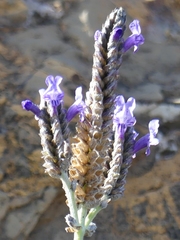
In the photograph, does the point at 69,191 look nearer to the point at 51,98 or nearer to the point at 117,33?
the point at 51,98

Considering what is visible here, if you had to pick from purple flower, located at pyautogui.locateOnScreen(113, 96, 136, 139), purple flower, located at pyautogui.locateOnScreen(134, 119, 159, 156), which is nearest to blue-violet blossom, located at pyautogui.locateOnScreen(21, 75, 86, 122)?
purple flower, located at pyautogui.locateOnScreen(113, 96, 136, 139)

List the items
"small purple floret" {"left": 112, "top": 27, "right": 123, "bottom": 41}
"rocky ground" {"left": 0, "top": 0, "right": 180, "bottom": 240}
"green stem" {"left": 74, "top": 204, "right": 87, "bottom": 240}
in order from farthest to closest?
"rocky ground" {"left": 0, "top": 0, "right": 180, "bottom": 240} → "green stem" {"left": 74, "top": 204, "right": 87, "bottom": 240} → "small purple floret" {"left": 112, "top": 27, "right": 123, "bottom": 41}

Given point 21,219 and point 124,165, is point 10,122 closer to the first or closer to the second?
point 21,219

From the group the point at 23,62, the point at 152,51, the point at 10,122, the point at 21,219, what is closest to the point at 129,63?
the point at 152,51

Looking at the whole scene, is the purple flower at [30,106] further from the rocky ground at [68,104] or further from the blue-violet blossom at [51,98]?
the rocky ground at [68,104]

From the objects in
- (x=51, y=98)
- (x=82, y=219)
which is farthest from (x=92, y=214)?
(x=51, y=98)

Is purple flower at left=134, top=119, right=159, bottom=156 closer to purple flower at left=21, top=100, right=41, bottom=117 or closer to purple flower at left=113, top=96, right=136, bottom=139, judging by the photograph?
purple flower at left=113, top=96, right=136, bottom=139
